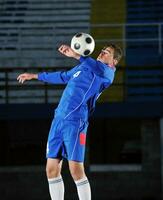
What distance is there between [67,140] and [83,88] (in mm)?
622

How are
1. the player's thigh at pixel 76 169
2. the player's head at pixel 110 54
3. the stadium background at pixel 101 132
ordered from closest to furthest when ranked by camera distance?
1. the player's thigh at pixel 76 169
2. the player's head at pixel 110 54
3. the stadium background at pixel 101 132

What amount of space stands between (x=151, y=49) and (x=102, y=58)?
387 inches

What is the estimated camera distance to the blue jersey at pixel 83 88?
21.7 feet

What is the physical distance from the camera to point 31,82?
14438mm

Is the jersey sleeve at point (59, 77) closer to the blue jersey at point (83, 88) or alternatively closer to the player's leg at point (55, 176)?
the blue jersey at point (83, 88)

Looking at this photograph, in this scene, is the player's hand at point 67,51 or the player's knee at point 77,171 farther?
the player's hand at point 67,51

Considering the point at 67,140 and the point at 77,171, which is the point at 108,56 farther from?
the point at 77,171

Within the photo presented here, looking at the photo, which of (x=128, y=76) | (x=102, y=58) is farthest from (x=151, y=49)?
(x=102, y=58)

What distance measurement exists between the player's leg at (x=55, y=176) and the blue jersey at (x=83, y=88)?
0.53m

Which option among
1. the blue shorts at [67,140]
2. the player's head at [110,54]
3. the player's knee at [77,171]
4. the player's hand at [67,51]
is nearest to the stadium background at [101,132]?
the player's head at [110,54]

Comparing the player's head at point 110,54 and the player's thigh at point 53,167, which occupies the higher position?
the player's head at point 110,54

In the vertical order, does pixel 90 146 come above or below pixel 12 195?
above

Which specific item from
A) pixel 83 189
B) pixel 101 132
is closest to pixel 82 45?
pixel 83 189

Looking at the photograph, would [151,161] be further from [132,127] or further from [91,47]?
[91,47]
